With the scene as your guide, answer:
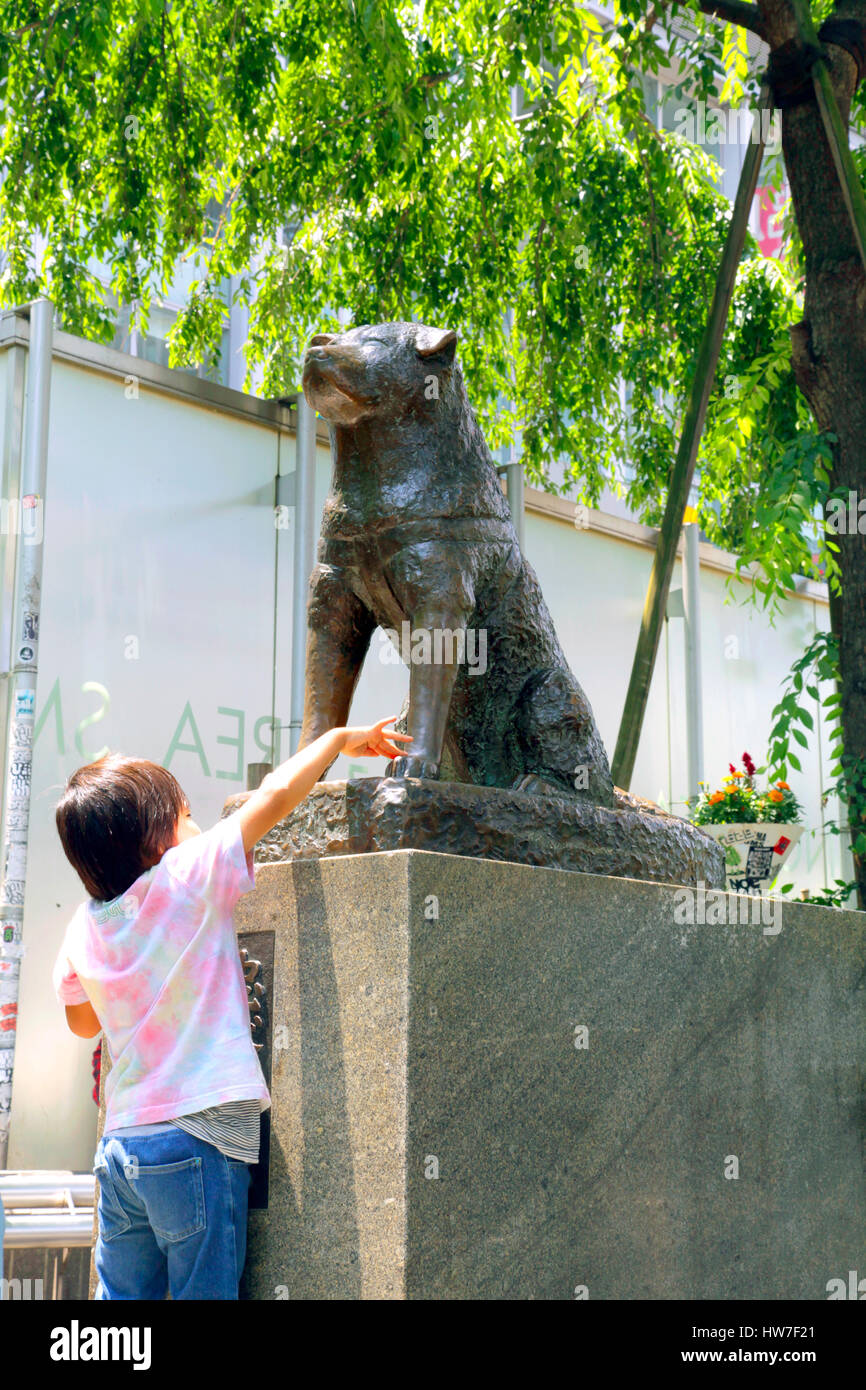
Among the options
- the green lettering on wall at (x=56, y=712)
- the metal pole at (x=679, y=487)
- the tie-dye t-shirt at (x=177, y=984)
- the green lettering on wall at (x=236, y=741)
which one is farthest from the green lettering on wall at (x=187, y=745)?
the tie-dye t-shirt at (x=177, y=984)

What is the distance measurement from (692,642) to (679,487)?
359 cm

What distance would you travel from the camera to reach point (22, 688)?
5.94 metres

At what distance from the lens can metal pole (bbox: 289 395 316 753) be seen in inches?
279

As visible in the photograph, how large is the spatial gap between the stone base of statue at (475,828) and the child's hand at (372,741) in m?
0.07

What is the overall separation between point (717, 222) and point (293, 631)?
4064mm

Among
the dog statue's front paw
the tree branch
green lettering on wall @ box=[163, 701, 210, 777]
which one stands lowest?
the dog statue's front paw

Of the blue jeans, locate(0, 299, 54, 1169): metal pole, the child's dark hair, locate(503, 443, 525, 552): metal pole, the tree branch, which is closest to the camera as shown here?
the blue jeans

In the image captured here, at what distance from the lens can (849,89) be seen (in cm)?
646

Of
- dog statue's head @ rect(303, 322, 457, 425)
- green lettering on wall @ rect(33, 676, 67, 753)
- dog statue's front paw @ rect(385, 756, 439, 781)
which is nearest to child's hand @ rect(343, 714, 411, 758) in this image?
dog statue's front paw @ rect(385, 756, 439, 781)

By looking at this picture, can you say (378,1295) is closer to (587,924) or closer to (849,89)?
(587,924)

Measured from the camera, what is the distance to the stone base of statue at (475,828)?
2875mm

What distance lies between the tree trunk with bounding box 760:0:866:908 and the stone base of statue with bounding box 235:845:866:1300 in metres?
→ 2.84

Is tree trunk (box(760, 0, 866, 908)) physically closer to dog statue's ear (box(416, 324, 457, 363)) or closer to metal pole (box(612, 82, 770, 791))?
metal pole (box(612, 82, 770, 791))

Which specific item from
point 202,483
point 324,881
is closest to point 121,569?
point 202,483
